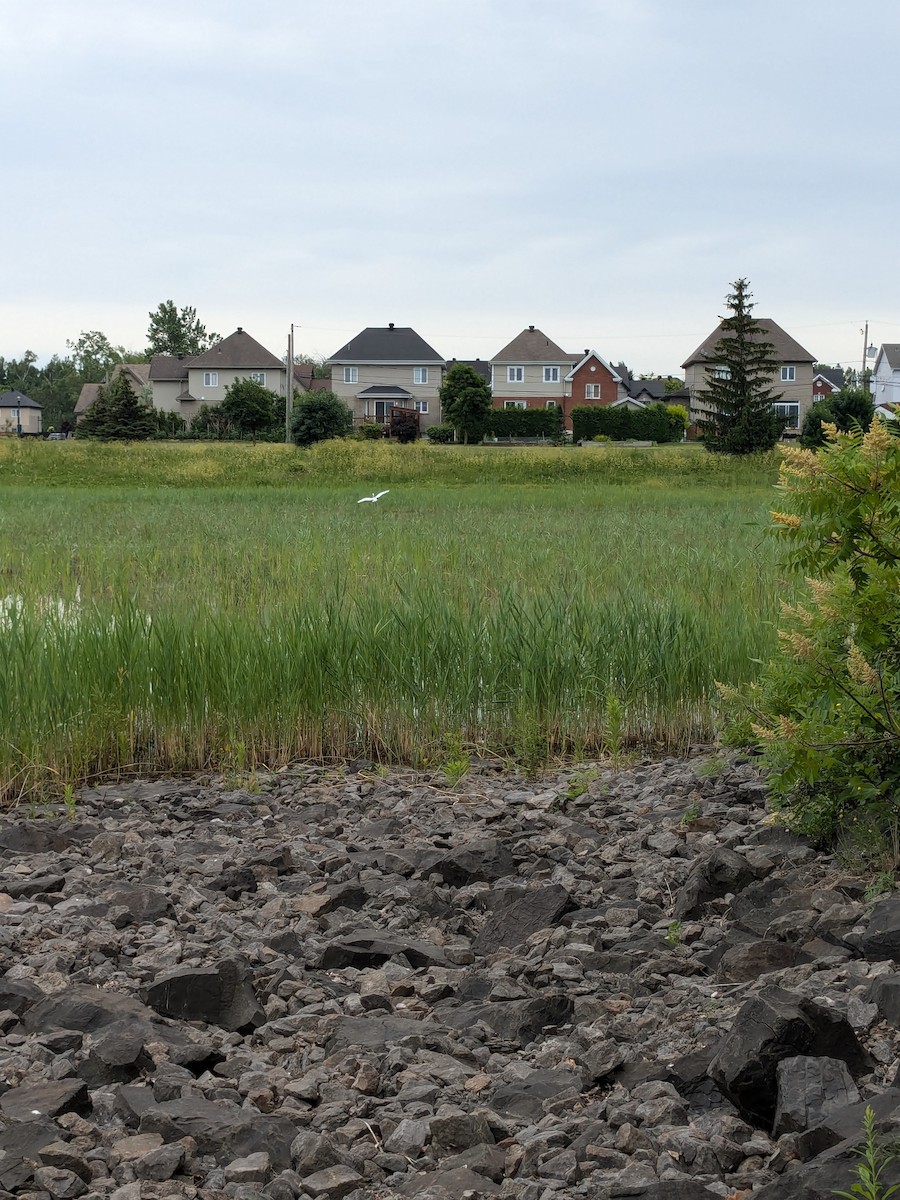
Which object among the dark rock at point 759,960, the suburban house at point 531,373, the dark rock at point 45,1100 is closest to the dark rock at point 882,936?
the dark rock at point 759,960

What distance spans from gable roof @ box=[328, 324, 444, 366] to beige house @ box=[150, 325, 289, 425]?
662 centimetres

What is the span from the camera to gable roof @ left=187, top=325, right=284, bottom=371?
95.5 meters

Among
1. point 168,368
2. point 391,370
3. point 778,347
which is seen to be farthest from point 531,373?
point 168,368

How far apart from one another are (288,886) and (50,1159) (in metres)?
2.01

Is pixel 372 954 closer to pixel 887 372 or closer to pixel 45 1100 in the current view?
pixel 45 1100

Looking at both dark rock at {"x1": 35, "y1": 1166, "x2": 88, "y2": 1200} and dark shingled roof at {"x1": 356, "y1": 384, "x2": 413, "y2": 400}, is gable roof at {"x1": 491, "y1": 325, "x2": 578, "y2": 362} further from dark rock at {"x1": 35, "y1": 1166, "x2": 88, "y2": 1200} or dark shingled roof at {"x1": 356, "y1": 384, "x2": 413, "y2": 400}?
dark rock at {"x1": 35, "y1": 1166, "x2": 88, "y2": 1200}

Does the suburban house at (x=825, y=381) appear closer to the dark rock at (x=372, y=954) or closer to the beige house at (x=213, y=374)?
the beige house at (x=213, y=374)

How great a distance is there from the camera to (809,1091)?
8.29 ft

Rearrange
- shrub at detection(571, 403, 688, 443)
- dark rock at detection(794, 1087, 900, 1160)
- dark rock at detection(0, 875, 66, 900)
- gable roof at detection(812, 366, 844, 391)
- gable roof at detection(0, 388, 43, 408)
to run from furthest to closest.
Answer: gable roof at detection(0, 388, 43, 408)
gable roof at detection(812, 366, 844, 391)
shrub at detection(571, 403, 688, 443)
dark rock at detection(0, 875, 66, 900)
dark rock at detection(794, 1087, 900, 1160)

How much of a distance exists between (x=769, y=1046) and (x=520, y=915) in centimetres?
145

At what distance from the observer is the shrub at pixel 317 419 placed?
195ft

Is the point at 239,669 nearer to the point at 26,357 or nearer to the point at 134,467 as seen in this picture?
the point at 134,467

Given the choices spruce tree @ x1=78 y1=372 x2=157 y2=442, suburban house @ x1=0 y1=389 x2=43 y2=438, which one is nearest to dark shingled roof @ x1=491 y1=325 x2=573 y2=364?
spruce tree @ x1=78 y1=372 x2=157 y2=442

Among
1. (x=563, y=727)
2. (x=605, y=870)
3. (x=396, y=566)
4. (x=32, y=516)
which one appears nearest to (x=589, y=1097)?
(x=605, y=870)
